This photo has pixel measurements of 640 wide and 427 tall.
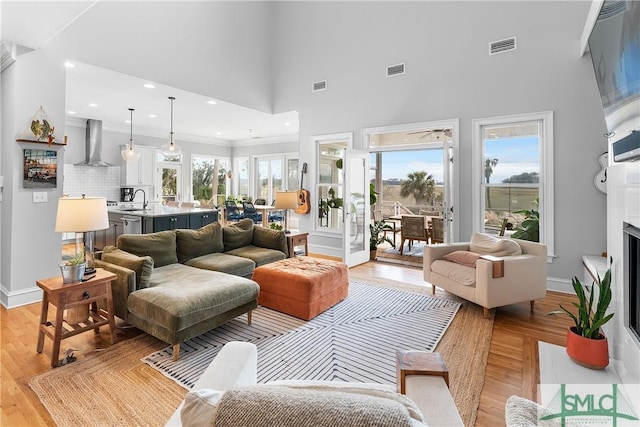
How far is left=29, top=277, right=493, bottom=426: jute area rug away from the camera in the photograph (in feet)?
6.00

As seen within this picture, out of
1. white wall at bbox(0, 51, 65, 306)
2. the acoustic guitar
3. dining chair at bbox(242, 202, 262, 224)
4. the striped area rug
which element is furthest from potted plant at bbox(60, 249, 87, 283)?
dining chair at bbox(242, 202, 262, 224)

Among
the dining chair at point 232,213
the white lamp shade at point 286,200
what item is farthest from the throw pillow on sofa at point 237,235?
the dining chair at point 232,213

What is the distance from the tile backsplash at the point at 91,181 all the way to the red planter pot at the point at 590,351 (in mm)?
8849

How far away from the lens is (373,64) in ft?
18.1

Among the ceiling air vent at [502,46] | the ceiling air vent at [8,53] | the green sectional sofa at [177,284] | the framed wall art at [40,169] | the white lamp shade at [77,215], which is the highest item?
the ceiling air vent at [502,46]

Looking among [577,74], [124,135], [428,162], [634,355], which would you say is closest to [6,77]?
[124,135]

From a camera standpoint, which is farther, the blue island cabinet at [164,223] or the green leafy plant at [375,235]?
the green leafy plant at [375,235]

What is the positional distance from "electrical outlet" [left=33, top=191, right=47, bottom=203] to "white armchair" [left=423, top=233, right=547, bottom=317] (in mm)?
4628

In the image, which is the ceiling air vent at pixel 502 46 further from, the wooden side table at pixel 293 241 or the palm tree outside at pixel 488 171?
the wooden side table at pixel 293 241

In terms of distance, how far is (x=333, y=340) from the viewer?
109 inches

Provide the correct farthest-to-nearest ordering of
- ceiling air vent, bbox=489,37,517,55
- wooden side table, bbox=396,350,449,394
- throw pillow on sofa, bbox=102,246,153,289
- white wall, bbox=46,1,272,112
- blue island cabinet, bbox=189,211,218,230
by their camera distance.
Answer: blue island cabinet, bbox=189,211,218,230, ceiling air vent, bbox=489,37,517,55, white wall, bbox=46,1,272,112, throw pillow on sofa, bbox=102,246,153,289, wooden side table, bbox=396,350,449,394

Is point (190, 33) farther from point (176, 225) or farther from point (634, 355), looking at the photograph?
point (634, 355)

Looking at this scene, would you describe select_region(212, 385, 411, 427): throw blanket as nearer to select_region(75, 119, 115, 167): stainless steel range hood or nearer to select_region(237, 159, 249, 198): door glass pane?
select_region(75, 119, 115, 167): stainless steel range hood

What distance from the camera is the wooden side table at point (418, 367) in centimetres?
108
